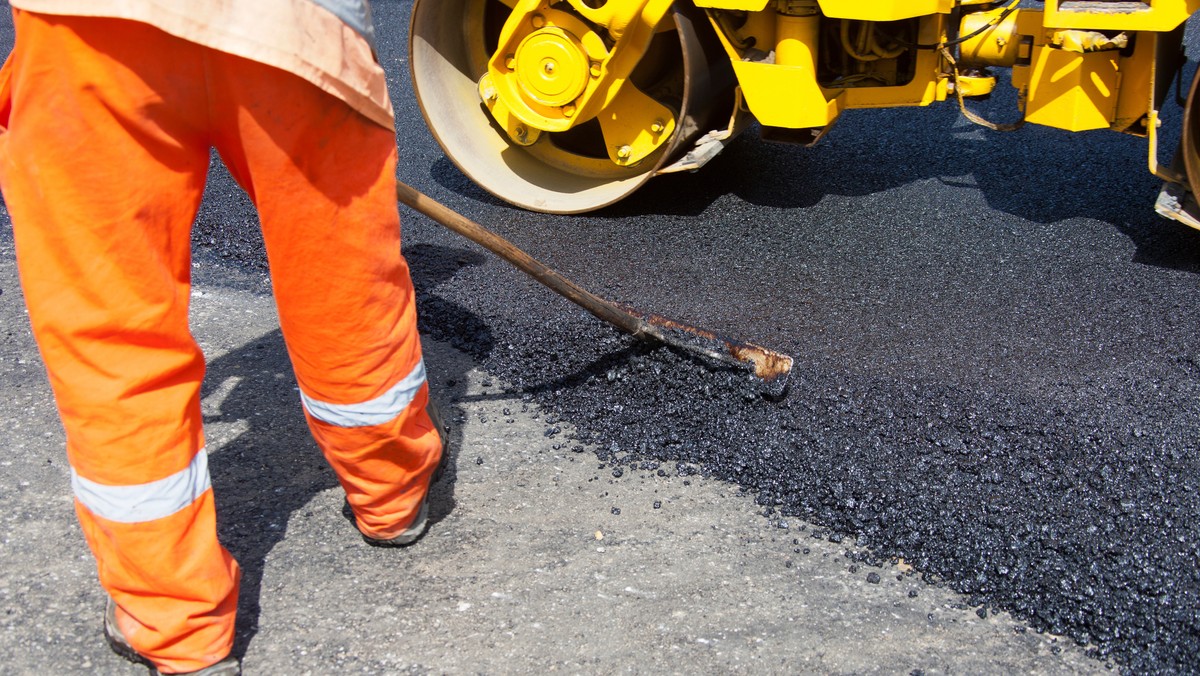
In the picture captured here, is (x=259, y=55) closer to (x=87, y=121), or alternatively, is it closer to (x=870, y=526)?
(x=87, y=121)


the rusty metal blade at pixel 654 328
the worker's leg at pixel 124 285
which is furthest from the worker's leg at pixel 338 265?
the rusty metal blade at pixel 654 328

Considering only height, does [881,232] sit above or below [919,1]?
below

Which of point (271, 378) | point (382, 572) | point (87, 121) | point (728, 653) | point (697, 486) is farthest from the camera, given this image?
point (271, 378)

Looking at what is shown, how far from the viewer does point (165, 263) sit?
5.91 ft

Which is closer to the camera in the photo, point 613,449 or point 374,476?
point 374,476

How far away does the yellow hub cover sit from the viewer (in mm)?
3717

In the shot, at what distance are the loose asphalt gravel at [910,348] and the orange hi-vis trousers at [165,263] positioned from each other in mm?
913

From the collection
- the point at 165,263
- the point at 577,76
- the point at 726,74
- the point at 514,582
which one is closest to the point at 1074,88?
the point at 726,74

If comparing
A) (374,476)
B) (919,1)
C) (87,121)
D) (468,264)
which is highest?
(87,121)

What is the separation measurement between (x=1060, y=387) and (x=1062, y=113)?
1.06 metres

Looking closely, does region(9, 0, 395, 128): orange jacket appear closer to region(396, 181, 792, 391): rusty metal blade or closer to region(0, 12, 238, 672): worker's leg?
region(0, 12, 238, 672): worker's leg

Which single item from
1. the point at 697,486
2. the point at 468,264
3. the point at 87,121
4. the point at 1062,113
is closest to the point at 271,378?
the point at 468,264

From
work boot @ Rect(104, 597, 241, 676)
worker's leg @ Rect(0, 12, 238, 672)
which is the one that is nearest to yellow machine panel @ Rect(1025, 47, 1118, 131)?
worker's leg @ Rect(0, 12, 238, 672)

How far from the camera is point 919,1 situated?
334 cm
